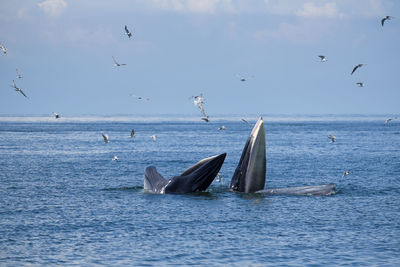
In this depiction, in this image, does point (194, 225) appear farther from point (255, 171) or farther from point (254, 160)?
point (255, 171)

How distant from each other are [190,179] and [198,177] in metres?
0.76

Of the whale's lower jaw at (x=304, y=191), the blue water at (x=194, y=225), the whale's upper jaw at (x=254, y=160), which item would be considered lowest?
the blue water at (x=194, y=225)

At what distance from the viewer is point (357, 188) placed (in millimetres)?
41250

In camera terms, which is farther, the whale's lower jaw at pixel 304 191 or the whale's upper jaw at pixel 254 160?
the whale's lower jaw at pixel 304 191

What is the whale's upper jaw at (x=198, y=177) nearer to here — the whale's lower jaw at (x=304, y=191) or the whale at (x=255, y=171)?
the whale at (x=255, y=171)

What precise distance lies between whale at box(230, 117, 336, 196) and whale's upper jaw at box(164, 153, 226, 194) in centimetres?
137

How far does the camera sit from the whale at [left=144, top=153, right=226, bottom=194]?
33.8 metres

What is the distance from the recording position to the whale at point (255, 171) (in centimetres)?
3384

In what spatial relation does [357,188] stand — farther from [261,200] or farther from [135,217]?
[135,217]

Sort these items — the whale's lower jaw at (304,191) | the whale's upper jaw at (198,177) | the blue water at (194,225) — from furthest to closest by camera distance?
the whale's lower jaw at (304,191) < the whale's upper jaw at (198,177) < the blue water at (194,225)

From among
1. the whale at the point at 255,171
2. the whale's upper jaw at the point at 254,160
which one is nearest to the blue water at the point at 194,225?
the whale at the point at 255,171

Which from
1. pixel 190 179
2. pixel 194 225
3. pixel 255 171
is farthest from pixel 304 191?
pixel 194 225

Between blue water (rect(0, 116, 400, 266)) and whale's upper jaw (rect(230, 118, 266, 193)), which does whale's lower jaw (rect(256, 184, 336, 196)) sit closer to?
blue water (rect(0, 116, 400, 266))

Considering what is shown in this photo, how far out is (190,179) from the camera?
3538cm
